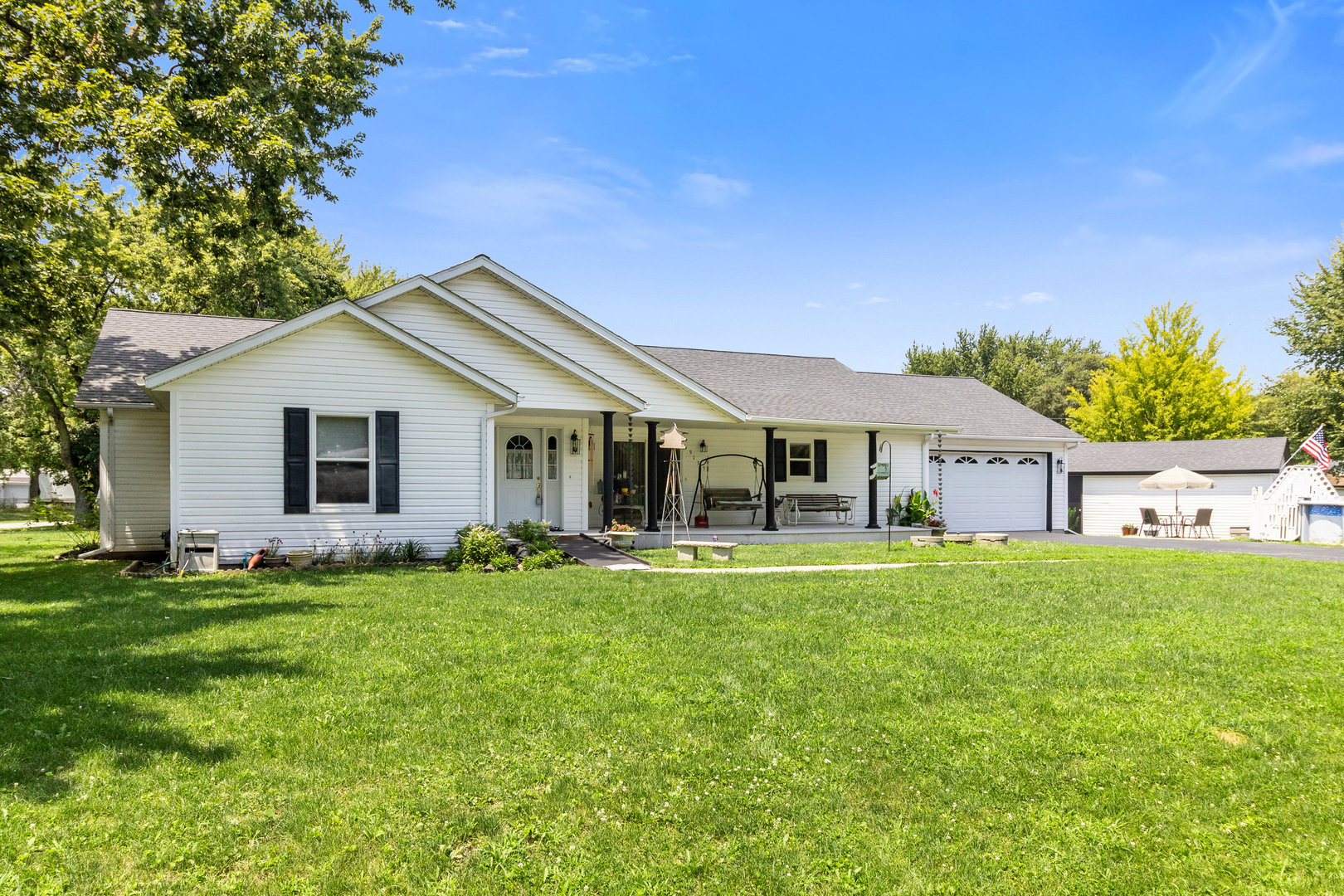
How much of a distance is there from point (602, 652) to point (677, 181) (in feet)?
51.8

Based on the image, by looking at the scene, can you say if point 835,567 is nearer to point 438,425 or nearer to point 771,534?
point 771,534

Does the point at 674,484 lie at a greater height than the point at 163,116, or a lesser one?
lesser

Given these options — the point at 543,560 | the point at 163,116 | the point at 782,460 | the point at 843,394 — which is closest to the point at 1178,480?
the point at 843,394

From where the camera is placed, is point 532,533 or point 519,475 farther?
point 519,475

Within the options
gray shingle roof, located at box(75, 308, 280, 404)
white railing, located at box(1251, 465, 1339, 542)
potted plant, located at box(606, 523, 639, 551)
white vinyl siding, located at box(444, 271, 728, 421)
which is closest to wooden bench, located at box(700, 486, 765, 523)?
white vinyl siding, located at box(444, 271, 728, 421)

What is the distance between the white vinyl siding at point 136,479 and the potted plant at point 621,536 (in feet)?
30.0

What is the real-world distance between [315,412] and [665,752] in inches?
407

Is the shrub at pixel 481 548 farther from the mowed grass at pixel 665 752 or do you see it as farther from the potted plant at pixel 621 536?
the mowed grass at pixel 665 752

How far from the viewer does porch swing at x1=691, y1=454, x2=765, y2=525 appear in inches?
781

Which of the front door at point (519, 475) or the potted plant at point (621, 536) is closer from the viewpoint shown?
the potted plant at point (621, 536)

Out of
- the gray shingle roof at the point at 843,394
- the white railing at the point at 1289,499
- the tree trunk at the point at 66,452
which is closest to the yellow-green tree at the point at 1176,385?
the white railing at the point at 1289,499

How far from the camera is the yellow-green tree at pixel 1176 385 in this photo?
1403 inches

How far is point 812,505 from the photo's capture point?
20.6 m

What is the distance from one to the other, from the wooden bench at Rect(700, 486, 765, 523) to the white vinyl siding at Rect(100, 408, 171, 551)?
40.8ft
